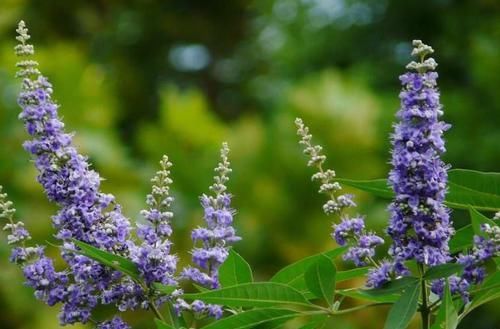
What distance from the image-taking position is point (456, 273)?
1800mm

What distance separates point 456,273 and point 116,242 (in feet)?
2.12

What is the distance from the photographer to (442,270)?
174 centimetres

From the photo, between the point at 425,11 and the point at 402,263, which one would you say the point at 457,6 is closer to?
the point at 425,11

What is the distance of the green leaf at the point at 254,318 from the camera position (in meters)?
1.86

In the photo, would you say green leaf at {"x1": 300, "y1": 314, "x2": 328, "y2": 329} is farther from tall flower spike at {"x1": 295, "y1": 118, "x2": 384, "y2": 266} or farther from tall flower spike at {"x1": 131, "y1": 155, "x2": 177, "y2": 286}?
tall flower spike at {"x1": 131, "y1": 155, "x2": 177, "y2": 286}

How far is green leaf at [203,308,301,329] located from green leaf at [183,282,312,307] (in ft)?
0.11

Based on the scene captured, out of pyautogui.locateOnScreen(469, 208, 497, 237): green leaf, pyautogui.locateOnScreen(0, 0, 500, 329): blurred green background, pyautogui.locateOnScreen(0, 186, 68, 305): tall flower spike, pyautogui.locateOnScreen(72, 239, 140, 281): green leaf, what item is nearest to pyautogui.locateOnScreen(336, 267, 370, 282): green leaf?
pyautogui.locateOnScreen(469, 208, 497, 237): green leaf

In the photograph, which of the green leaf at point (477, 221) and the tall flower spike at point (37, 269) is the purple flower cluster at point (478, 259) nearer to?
the green leaf at point (477, 221)

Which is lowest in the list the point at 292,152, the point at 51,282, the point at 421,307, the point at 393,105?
the point at 421,307

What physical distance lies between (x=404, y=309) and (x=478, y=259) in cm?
17

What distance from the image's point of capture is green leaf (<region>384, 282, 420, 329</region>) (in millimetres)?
1740

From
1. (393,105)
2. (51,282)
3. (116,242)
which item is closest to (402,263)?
(116,242)

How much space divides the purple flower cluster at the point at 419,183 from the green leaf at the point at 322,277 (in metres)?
0.12

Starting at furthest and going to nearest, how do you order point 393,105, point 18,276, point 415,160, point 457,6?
1. point 457,6
2. point 393,105
3. point 18,276
4. point 415,160
